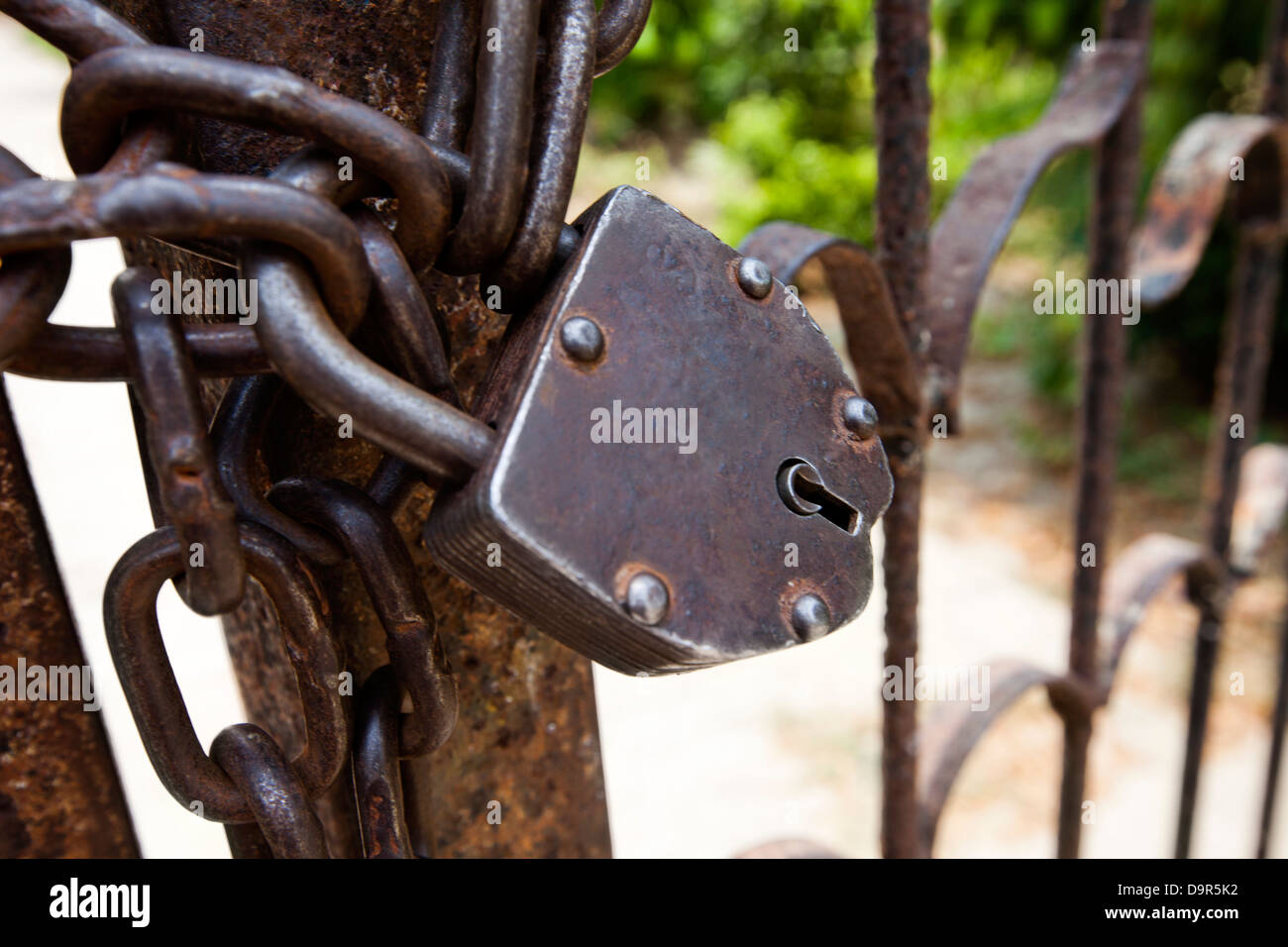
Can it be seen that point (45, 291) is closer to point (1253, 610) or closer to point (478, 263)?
point (478, 263)

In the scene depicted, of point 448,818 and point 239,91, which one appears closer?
point 239,91

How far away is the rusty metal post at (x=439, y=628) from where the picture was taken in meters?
0.39

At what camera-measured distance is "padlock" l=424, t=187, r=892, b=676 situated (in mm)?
340

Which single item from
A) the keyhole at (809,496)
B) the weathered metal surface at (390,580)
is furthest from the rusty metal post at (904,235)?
the weathered metal surface at (390,580)

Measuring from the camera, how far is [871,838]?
217 centimetres

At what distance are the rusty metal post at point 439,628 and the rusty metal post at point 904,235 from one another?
0.24 m

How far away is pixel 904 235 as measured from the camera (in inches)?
24.2

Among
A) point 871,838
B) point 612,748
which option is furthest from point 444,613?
point 612,748

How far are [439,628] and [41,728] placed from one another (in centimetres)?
19

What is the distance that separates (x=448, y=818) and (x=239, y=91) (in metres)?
0.37

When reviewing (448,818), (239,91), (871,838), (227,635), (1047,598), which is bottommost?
(871,838)

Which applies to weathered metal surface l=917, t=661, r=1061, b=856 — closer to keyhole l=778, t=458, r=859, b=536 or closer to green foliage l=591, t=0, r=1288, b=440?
keyhole l=778, t=458, r=859, b=536

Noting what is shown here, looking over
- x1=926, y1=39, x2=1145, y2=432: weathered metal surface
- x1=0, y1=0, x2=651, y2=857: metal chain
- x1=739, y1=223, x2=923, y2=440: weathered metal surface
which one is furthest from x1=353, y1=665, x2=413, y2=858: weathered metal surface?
x1=926, y1=39, x2=1145, y2=432: weathered metal surface

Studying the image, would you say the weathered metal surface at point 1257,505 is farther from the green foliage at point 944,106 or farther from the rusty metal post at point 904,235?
the green foliage at point 944,106
